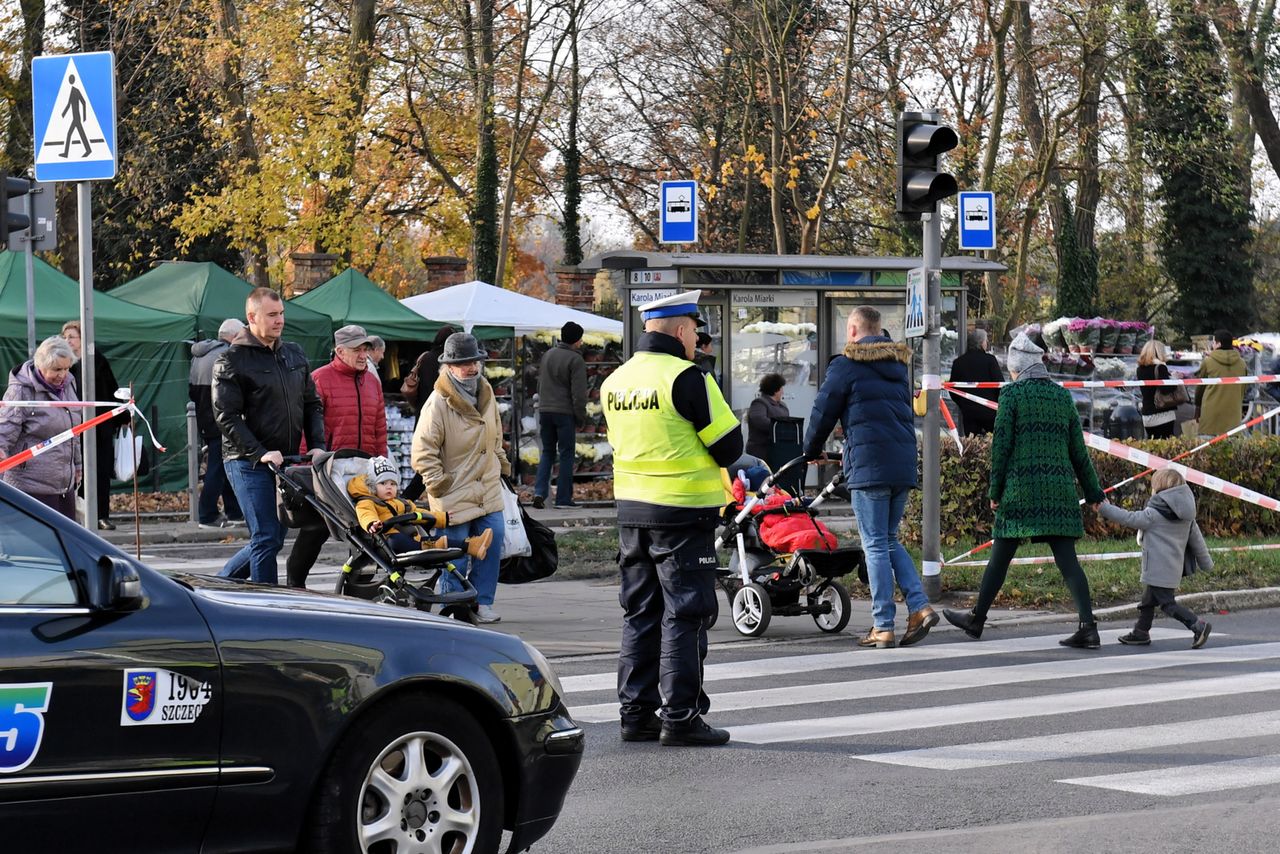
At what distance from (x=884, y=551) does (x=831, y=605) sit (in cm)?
72

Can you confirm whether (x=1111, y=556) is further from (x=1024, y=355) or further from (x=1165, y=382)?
(x=1165, y=382)

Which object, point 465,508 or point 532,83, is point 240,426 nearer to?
point 465,508

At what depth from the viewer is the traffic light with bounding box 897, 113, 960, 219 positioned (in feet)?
38.5

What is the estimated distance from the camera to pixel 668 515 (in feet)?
24.8

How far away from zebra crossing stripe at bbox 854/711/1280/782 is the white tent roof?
14.9 metres

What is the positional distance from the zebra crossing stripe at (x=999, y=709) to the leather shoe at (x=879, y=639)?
3.83 ft

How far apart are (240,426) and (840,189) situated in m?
34.4

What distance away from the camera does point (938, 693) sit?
29.1ft

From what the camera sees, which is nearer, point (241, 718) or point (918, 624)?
point (241, 718)

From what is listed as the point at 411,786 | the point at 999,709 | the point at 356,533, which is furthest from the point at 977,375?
the point at 411,786

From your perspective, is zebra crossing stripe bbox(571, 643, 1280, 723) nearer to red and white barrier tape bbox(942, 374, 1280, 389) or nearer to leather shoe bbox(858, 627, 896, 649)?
leather shoe bbox(858, 627, 896, 649)

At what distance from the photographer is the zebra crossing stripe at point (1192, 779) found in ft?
21.7

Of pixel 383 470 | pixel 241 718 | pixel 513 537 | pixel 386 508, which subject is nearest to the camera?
pixel 241 718

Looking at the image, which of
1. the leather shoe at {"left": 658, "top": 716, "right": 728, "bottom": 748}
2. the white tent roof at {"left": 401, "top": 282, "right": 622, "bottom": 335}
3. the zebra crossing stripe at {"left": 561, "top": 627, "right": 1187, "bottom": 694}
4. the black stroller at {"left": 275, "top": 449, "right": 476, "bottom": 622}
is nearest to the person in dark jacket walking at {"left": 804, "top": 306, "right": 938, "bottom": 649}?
the zebra crossing stripe at {"left": 561, "top": 627, "right": 1187, "bottom": 694}
